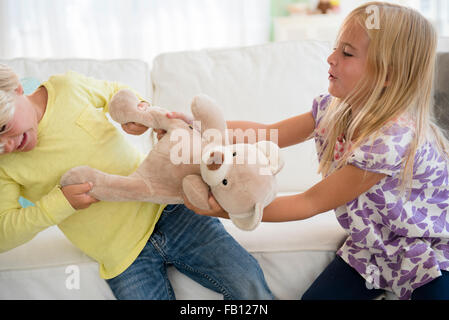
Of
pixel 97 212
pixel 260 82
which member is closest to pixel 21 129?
pixel 97 212

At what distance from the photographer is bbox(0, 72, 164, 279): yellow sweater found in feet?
3.02

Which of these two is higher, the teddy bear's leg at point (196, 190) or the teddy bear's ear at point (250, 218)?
the teddy bear's leg at point (196, 190)

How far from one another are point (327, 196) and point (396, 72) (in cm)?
29

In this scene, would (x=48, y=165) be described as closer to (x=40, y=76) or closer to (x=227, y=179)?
(x=227, y=179)

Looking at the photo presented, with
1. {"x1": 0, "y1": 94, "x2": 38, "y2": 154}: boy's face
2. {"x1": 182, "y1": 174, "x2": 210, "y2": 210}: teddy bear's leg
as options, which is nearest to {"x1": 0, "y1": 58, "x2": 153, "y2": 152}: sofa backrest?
{"x1": 0, "y1": 94, "x2": 38, "y2": 154}: boy's face

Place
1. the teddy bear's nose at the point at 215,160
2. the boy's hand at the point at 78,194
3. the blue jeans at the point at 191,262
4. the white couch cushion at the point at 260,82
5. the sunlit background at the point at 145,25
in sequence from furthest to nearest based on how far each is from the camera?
the sunlit background at the point at 145,25, the white couch cushion at the point at 260,82, the blue jeans at the point at 191,262, the boy's hand at the point at 78,194, the teddy bear's nose at the point at 215,160

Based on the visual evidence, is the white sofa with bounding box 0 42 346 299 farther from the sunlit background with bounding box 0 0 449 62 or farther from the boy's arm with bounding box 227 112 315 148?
the sunlit background with bounding box 0 0 449 62

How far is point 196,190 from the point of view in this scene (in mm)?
819

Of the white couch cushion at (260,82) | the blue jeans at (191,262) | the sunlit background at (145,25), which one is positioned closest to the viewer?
the blue jeans at (191,262)

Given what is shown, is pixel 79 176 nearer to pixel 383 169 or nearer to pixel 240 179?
pixel 240 179

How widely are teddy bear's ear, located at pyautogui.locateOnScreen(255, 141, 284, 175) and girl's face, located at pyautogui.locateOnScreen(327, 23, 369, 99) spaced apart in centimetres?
25

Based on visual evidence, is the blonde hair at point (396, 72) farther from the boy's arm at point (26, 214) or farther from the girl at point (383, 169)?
the boy's arm at point (26, 214)

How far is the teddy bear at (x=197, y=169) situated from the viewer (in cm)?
79

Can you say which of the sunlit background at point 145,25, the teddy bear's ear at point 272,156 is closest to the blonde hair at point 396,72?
the teddy bear's ear at point 272,156
